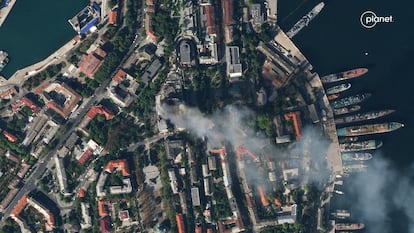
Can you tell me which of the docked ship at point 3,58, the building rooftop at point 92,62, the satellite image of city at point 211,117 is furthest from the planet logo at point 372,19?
the docked ship at point 3,58

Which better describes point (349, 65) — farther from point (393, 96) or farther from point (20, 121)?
point (20, 121)

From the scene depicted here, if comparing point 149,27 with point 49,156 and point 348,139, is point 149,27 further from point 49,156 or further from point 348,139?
point 348,139

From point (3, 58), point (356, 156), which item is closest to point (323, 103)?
point (356, 156)

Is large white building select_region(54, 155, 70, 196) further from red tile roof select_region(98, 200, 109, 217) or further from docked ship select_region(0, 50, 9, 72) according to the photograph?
docked ship select_region(0, 50, 9, 72)

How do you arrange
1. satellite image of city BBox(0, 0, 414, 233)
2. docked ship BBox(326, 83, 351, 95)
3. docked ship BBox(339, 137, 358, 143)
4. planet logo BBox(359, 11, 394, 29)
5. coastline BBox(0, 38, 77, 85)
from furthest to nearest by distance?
planet logo BBox(359, 11, 394, 29) → coastline BBox(0, 38, 77, 85) → docked ship BBox(339, 137, 358, 143) → satellite image of city BBox(0, 0, 414, 233) → docked ship BBox(326, 83, 351, 95)

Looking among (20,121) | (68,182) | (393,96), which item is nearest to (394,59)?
(393,96)

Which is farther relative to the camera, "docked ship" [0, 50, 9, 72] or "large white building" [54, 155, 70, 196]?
"docked ship" [0, 50, 9, 72]

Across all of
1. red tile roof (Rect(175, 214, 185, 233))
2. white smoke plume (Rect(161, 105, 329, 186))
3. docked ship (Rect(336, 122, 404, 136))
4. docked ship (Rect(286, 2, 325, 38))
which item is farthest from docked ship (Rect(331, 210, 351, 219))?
docked ship (Rect(286, 2, 325, 38))
